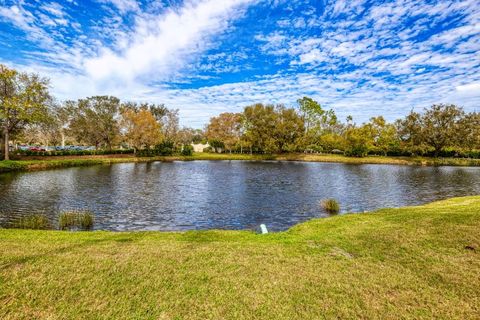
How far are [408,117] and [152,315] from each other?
88.2m

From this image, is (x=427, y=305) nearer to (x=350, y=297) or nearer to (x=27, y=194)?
(x=350, y=297)

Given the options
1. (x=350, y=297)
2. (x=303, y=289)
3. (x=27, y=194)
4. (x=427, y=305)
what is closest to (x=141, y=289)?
(x=303, y=289)

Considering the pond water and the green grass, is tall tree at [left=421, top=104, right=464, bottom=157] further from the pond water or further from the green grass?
the green grass

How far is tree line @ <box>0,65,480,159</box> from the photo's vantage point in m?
69.0

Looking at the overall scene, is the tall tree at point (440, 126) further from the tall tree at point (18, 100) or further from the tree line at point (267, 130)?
the tall tree at point (18, 100)

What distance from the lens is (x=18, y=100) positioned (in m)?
42.5

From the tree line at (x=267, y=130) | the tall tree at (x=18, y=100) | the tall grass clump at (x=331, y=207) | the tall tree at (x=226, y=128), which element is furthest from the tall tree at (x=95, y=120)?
the tall grass clump at (x=331, y=207)

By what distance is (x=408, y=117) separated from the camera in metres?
76.2

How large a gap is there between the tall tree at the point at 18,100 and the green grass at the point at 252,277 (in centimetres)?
Answer: 4407

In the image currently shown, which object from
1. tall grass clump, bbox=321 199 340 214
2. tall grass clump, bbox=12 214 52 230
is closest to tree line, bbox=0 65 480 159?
tall grass clump, bbox=12 214 52 230

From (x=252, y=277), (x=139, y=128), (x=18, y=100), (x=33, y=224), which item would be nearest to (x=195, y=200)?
(x=33, y=224)

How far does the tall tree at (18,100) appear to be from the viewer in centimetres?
4157

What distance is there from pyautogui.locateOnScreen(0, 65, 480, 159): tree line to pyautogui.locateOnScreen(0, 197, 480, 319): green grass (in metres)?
52.0

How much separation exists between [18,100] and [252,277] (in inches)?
2053
